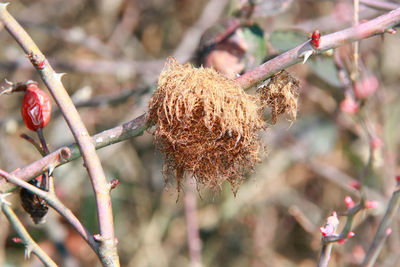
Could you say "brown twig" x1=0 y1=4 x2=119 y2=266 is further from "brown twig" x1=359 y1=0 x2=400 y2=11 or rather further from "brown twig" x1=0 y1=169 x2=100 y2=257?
"brown twig" x1=359 y1=0 x2=400 y2=11

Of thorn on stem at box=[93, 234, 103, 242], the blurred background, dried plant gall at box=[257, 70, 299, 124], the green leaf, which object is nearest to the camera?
thorn on stem at box=[93, 234, 103, 242]

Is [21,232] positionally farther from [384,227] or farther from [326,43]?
[384,227]

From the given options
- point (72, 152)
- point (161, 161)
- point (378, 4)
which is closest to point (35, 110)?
point (72, 152)

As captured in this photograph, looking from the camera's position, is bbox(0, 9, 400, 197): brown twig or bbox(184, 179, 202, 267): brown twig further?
bbox(184, 179, 202, 267): brown twig

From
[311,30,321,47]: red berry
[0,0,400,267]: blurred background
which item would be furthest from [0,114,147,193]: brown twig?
[0,0,400,267]: blurred background

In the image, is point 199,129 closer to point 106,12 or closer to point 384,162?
point 384,162

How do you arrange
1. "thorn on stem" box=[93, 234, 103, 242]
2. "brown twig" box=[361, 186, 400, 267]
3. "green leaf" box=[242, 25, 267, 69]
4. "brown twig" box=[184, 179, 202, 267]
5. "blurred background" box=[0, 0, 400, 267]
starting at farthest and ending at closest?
"blurred background" box=[0, 0, 400, 267] → "brown twig" box=[184, 179, 202, 267] → "green leaf" box=[242, 25, 267, 69] → "brown twig" box=[361, 186, 400, 267] → "thorn on stem" box=[93, 234, 103, 242]

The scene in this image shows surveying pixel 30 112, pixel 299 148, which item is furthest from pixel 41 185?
pixel 299 148

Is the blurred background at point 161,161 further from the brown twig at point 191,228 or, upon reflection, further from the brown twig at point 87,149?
the brown twig at point 87,149
